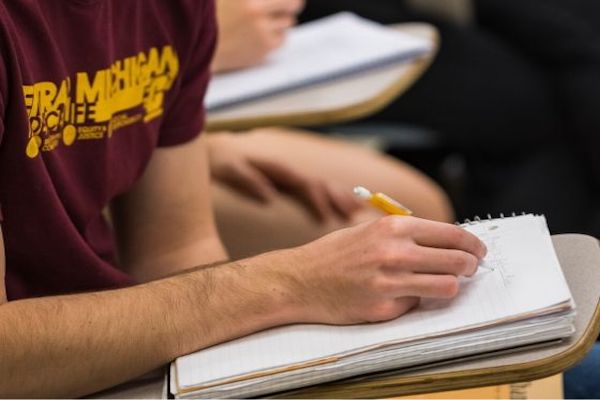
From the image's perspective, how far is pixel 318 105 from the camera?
1.60m

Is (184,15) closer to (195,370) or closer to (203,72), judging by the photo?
(203,72)

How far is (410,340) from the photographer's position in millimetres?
902

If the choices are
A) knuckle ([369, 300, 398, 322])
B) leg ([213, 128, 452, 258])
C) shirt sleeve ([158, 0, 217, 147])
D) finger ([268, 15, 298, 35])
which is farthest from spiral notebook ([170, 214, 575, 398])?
Result: finger ([268, 15, 298, 35])

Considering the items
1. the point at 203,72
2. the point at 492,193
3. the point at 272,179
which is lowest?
the point at 492,193

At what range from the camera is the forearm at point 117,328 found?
93 cm

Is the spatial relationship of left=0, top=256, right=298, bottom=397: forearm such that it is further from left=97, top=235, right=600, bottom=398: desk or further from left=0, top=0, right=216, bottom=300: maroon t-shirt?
left=0, top=0, right=216, bottom=300: maroon t-shirt

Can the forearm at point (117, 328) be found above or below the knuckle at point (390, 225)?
below

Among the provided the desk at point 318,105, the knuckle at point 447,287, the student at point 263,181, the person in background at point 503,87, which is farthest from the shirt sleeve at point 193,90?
the person in background at point 503,87

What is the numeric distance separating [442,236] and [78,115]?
38 cm

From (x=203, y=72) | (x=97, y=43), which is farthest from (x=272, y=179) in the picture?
(x=97, y=43)

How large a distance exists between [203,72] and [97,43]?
0.84 ft

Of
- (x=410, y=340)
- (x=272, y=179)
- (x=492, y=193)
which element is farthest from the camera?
(x=492, y=193)

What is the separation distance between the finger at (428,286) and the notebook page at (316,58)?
715mm

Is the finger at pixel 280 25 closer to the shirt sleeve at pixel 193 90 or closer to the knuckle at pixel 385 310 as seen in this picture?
the shirt sleeve at pixel 193 90
